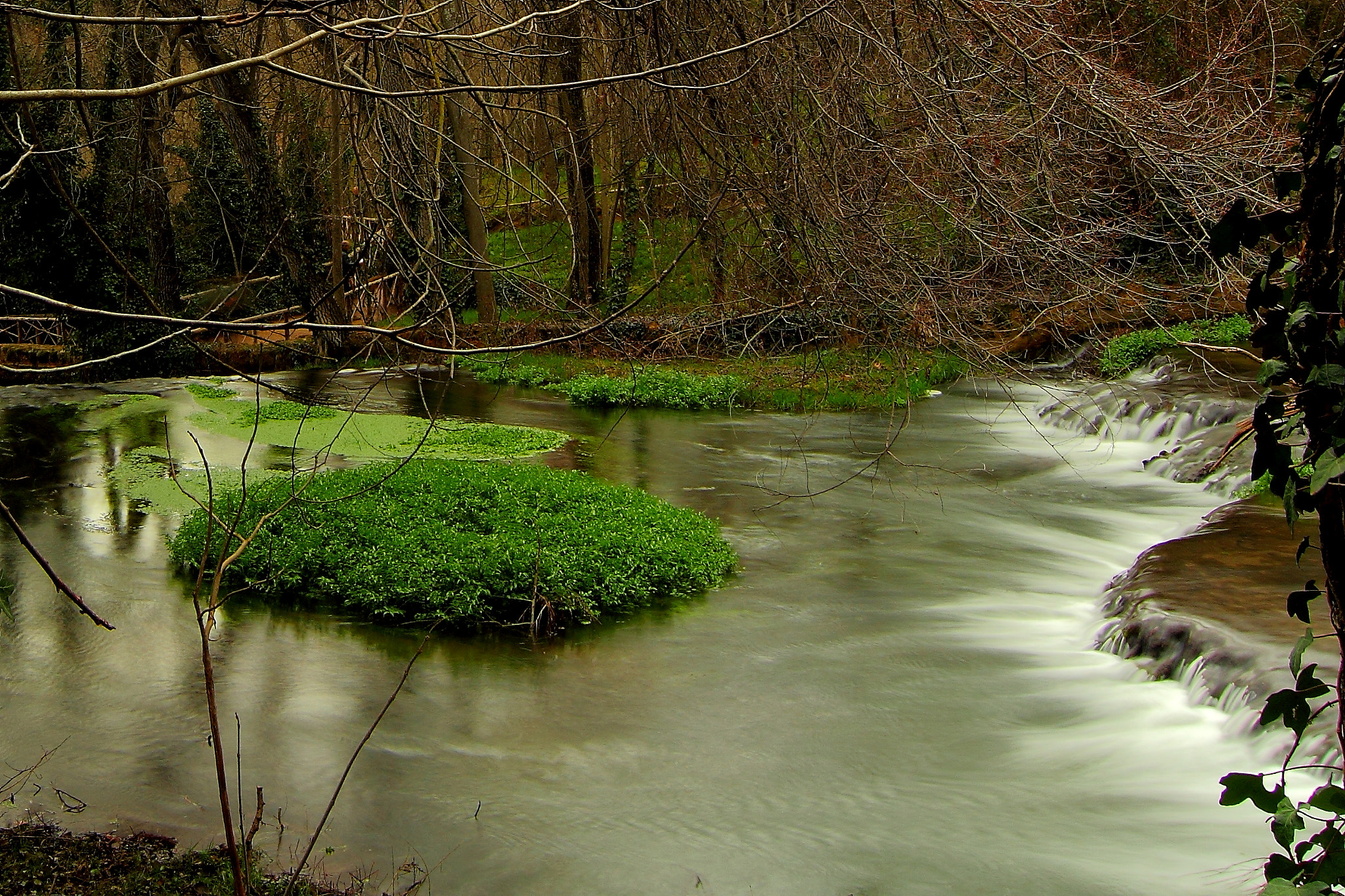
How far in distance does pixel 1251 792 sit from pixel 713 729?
16.4 ft

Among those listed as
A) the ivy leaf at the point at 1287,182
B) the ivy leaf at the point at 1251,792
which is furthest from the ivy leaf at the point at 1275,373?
the ivy leaf at the point at 1251,792

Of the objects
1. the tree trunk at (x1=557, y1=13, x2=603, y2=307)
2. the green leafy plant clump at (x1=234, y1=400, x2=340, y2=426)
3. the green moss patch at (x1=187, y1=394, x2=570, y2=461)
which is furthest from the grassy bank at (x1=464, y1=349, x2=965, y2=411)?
the green leafy plant clump at (x1=234, y1=400, x2=340, y2=426)

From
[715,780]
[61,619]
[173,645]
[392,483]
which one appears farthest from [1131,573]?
[61,619]

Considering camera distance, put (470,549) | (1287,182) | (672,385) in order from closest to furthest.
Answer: (1287,182) < (470,549) < (672,385)

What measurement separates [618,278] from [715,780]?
15.3 m

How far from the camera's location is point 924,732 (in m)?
6.98

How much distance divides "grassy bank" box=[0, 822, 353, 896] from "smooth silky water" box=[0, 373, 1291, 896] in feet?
0.83

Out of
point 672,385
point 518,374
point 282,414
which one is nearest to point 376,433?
point 282,414

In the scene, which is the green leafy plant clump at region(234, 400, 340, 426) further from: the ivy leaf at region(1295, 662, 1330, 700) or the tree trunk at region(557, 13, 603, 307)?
the ivy leaf at region(1295, 662, 1330, 700)

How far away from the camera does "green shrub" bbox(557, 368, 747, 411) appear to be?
1744 cm

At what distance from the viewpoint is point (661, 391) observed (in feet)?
58.3

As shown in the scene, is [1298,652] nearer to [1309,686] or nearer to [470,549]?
[1309,686]

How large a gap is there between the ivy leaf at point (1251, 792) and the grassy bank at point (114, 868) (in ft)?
13.1

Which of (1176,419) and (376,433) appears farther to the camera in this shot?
(376,433)
